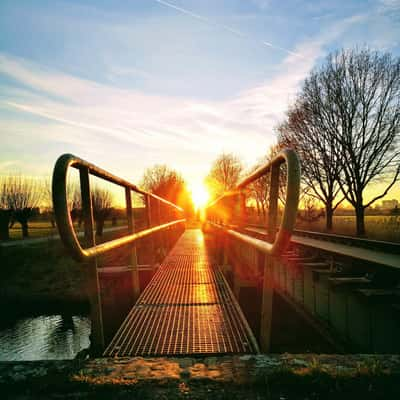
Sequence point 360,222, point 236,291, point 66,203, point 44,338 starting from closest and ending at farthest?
point 66,203 < point 236,291 < point 44,338 < point 360,222

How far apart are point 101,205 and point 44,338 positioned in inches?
1060

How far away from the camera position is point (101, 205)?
123ft

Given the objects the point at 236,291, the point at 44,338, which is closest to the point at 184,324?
the point at 236,291

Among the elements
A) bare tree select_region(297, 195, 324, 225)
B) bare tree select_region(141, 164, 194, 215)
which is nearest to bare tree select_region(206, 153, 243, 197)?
bare tree select_region(141, 164, 194, 215)

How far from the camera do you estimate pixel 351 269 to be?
4.33 meters

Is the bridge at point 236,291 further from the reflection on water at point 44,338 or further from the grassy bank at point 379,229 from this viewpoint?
the grassy bank at point 379,229

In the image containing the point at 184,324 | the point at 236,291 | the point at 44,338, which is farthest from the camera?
the point at 44,338

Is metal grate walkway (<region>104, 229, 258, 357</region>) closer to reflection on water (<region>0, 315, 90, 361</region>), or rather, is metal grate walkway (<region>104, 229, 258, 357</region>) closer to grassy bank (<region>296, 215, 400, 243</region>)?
reflection on water (<region>0, 315, 90, 361</region>)

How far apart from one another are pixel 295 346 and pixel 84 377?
6.27 m

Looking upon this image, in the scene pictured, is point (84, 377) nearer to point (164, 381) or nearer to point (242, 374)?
point (164, 381)

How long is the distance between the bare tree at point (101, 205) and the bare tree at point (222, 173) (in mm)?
17269

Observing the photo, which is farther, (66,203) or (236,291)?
(236,291)

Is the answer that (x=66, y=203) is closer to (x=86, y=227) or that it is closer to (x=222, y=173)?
(x=86, y=227)

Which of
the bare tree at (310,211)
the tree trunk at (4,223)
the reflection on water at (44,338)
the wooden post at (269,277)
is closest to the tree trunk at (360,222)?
the bare tree at (310,211)
